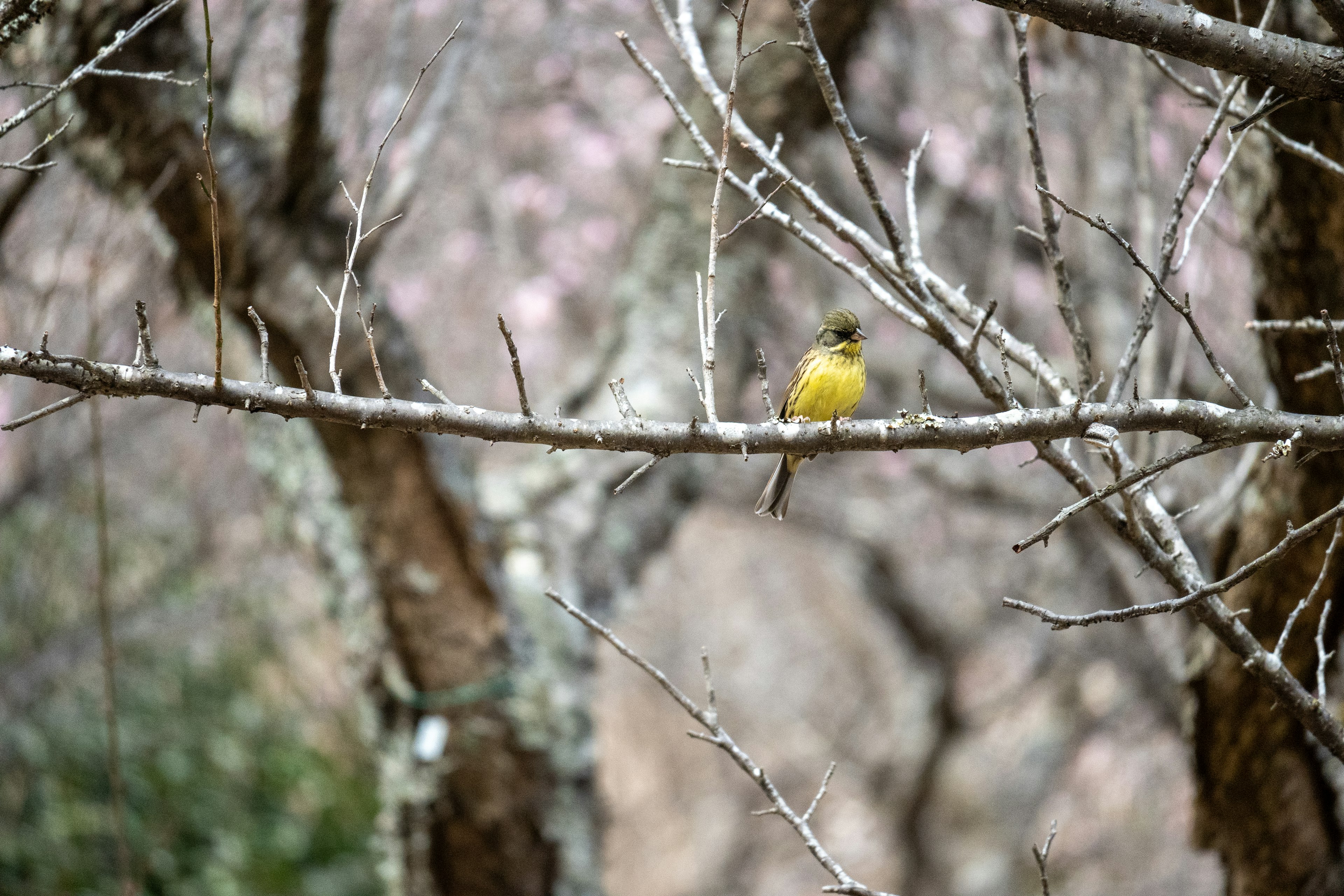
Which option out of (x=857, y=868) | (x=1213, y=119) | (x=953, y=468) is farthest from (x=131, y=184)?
(x=857, y=868)

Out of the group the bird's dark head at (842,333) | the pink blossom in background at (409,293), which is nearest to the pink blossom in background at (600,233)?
the pink blossom in background at (409,293)

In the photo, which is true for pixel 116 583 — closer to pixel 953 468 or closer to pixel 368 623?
pixel 368 623

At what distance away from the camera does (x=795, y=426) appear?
1.79m

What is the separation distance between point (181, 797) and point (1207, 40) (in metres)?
7.61

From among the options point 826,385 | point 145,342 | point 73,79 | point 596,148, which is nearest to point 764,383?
point 145,342

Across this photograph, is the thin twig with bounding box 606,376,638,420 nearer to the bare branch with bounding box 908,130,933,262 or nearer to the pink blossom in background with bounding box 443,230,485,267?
the bare branch with bounding box 908,130,933,262

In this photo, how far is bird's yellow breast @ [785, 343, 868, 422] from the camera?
339cm

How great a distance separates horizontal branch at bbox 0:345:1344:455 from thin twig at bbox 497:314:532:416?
0.02 metres

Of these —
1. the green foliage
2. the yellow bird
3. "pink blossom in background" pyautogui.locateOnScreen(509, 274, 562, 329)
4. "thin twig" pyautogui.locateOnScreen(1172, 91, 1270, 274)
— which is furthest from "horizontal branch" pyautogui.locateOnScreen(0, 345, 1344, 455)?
"pink blossom in background" pyautogui.locateOnScreen(509, 274, 562, 329)

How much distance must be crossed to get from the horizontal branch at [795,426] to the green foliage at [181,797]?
6014mm

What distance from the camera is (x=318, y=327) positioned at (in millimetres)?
3758

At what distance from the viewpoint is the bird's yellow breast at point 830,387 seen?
3.39m

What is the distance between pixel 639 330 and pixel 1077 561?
4.05m

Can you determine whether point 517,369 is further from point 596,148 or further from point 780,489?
point 596,148
